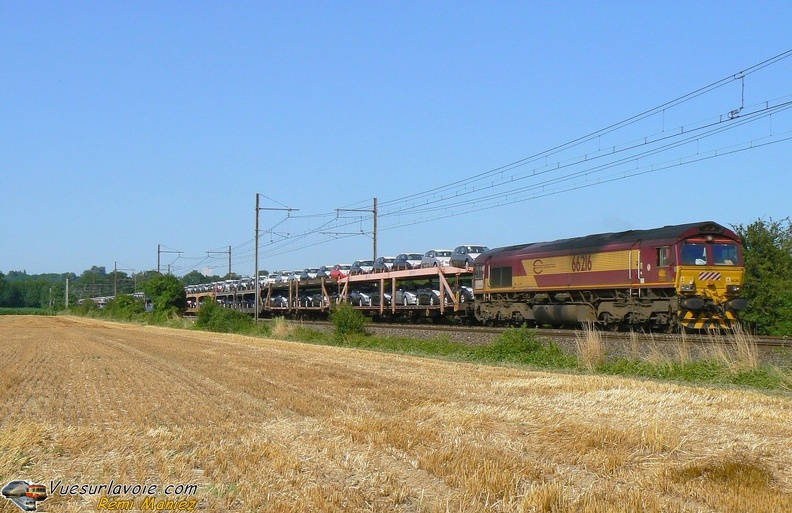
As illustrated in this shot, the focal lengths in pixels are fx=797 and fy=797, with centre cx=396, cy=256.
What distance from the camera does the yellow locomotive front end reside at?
2647 centimetres

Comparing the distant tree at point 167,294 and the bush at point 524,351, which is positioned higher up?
the distant tree at point 167,294

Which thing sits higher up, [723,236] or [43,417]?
[723,236]

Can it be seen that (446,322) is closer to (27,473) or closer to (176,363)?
(176,363)

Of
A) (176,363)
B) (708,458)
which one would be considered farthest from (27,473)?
(176,363)

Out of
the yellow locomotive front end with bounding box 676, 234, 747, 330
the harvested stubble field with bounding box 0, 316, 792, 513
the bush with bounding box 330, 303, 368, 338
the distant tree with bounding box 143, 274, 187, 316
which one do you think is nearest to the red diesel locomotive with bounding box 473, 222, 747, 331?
the yellow locomotive front end with bounding box 676, 234, 747, 330

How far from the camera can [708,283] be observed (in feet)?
88.0

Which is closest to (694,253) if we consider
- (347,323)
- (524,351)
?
(524,351)

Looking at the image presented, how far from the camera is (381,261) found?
49688 mm

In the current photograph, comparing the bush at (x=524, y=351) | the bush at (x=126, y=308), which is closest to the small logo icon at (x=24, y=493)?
the bush at (x=524, y=351)

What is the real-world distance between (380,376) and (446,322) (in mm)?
27954

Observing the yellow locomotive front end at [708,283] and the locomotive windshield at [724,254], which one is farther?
the locomotive windshield at [724,254]

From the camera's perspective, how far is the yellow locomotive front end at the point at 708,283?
1042 inches

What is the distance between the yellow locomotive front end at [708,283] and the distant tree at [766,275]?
5.31 ft

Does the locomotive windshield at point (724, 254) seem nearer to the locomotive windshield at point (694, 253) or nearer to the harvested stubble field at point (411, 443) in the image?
the locomotive windshield at point (694, 253)
